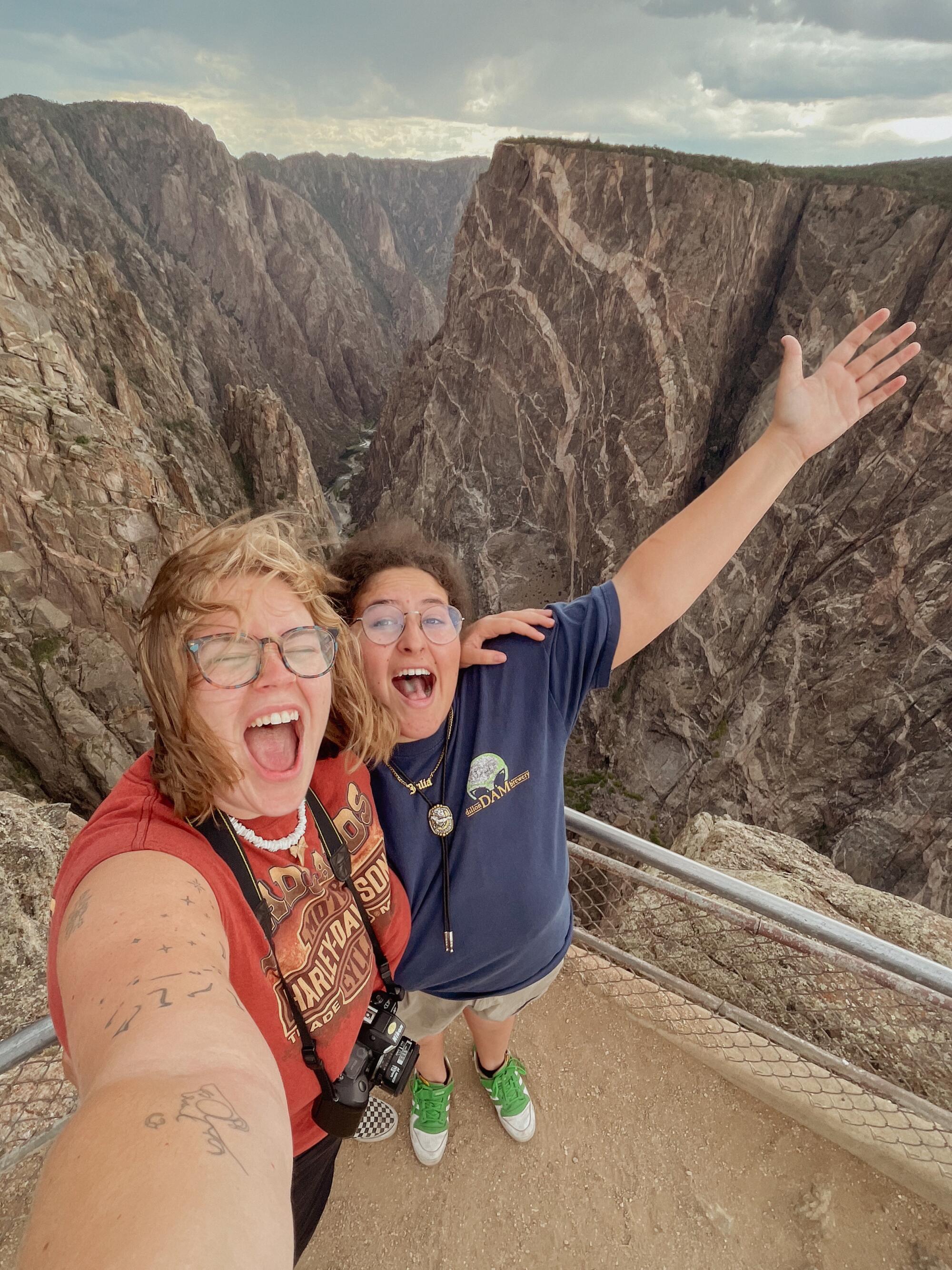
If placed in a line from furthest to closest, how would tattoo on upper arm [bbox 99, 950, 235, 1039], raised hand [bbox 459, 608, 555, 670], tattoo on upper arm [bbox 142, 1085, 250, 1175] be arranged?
1. raised hand [bbox 459, 608, 555, 670]
2. tattoo on upper arm [bbox 99, 950, 235, 1039]
3. tattoo on upper arm [bbox 142, 1085, 250, 1175]

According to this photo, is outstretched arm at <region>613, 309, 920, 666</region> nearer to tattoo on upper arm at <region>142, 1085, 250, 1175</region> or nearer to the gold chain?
the gold chain

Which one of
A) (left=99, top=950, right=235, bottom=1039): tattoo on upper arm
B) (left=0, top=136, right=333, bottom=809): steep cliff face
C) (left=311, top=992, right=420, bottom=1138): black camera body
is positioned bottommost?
(left=0, top=136, right=333, bottom=809): steep cliff face

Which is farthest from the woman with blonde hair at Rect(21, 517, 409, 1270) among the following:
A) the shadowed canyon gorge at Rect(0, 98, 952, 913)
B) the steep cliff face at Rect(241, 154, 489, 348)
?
the steep cliff face at Rect(241, 154, 489, 348)

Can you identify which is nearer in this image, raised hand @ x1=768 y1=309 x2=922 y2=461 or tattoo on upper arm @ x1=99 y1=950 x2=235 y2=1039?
tattoo on upper arm @ x1=99 y1=950 x2=235 y2=1039

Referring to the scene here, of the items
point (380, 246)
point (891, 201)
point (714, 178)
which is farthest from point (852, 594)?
point (380, 246)

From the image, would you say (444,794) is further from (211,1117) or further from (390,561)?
(211,1117)

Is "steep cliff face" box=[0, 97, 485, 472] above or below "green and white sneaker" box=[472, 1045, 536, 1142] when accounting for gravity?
above

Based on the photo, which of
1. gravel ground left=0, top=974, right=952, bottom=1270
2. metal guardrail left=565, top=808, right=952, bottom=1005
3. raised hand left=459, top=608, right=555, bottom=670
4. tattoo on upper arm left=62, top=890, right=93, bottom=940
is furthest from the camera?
gravel ground left=0, top=974, right=952, bottom=1270
